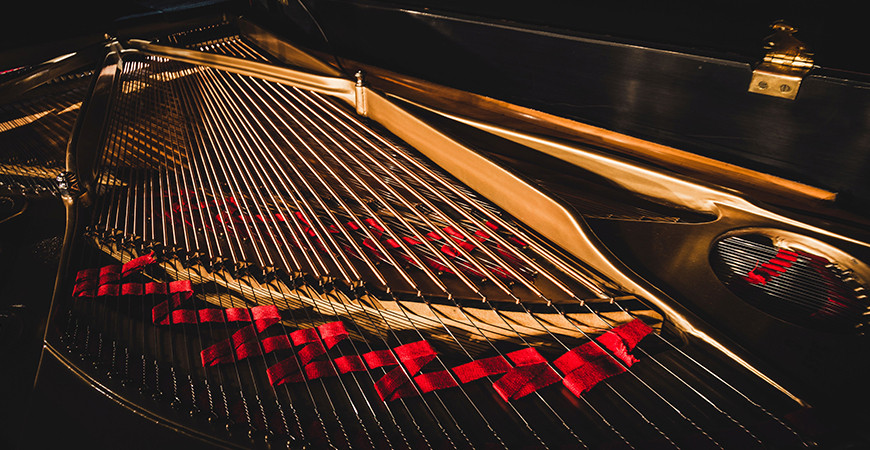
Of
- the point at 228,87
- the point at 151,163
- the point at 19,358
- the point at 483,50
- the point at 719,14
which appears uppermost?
the point at 719,14

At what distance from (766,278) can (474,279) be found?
27.0 inches

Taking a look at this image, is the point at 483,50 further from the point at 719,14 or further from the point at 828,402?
the point at 828,402

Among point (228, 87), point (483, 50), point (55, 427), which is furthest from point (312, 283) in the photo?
point (228, 87)

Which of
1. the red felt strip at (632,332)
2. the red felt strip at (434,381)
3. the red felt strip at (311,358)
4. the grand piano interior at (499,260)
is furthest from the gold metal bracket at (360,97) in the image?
the red felt strip at (632,332)

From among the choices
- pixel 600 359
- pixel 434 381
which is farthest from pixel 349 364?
pixel 600 359

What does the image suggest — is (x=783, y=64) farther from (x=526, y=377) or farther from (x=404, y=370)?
(x=404, y=370)

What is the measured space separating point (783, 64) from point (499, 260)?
847 millimetres

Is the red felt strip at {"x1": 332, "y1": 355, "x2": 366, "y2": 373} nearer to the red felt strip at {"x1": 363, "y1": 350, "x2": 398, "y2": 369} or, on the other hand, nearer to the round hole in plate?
the red felt strip at {"x1": 363, "y1": 350, "x2": 398, "y2": 369}

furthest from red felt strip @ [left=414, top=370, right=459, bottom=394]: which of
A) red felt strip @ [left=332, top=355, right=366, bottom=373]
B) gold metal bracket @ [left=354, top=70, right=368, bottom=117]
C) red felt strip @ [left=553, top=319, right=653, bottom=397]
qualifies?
gold metal bracket @ [left=354, top=70, right=368, bottom=117]

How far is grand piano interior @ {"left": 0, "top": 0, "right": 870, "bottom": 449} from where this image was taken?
→ 2.81 feet

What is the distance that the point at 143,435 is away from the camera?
781 mm

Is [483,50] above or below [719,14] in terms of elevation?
below

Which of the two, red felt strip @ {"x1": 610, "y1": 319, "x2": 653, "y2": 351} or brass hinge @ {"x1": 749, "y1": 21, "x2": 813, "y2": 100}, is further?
brass hinge @ {"x1": 749, "y1": 21, "x2": 813, "y2": 100}

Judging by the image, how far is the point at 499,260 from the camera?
1.09m
